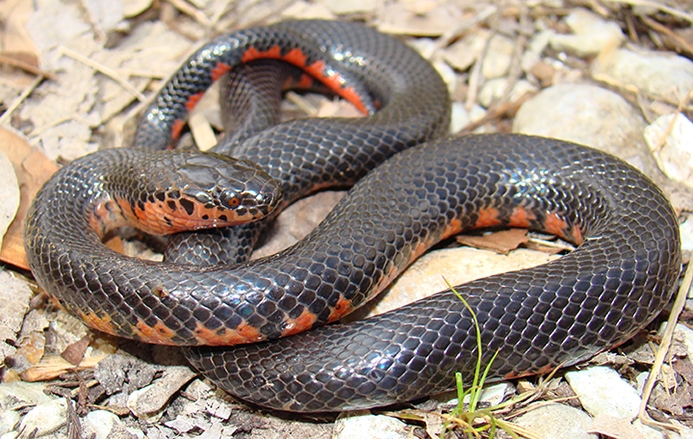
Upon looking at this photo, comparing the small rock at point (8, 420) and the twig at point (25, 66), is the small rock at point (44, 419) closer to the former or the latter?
the small rock at point (8, 420)

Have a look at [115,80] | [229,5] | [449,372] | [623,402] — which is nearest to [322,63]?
[229,5]

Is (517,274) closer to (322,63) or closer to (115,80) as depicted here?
(322,63)


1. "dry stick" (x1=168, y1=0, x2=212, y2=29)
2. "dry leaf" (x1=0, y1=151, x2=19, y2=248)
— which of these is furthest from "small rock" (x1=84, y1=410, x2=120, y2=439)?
"dry stick" (x1=168, y1=0, x2=212, y2=29)

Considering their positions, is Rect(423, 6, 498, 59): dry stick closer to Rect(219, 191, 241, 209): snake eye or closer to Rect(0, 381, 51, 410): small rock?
Rect(219, 191, 241, 209): snake eye

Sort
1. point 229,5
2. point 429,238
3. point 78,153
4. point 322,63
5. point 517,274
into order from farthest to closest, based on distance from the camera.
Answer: point 229,5, point 322,63, point 78,153, point 429,238, point 517,274

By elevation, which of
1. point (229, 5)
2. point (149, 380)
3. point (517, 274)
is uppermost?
point (229, 5)

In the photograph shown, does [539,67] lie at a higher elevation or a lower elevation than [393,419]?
higher
